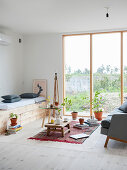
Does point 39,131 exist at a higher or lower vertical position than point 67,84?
lower

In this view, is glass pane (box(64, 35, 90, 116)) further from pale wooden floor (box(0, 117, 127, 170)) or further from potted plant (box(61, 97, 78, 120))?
pale wooden floor (box(0, 117, 127, 170))

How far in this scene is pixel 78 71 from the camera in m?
6.96

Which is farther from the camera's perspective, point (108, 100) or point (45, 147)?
point (108, 100)

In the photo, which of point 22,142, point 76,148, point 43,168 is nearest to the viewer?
point 43,168

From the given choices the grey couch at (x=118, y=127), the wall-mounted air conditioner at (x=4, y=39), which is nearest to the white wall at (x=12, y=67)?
the wall-mounted air conditioner at (x=4, y=39)

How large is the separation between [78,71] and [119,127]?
3396mm

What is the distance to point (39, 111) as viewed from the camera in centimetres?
660

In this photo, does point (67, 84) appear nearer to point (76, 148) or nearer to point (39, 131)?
point (39, 131)

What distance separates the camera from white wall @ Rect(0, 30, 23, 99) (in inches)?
251

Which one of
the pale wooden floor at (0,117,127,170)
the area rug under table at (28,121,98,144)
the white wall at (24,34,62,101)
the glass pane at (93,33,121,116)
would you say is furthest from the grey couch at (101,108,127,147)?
the white wall at (24,34,62,101)

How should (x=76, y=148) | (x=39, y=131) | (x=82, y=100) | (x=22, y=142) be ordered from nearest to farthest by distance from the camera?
1. (x=76, y=148)
2. (x=22, y=142)
3. (x=39, y=131)
4. (x=82, y=100)

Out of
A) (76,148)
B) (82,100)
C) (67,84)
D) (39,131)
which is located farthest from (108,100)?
(76,148)

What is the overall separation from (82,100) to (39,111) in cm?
133

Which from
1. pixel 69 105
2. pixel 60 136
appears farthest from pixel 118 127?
pixel 69 105
